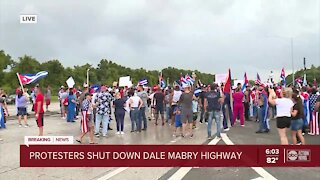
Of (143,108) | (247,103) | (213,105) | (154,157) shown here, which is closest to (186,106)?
(213,105)

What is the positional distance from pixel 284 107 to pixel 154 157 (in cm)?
362

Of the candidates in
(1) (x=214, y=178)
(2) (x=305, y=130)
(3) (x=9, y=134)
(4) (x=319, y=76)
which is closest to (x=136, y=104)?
(3) (x=9, y=134)

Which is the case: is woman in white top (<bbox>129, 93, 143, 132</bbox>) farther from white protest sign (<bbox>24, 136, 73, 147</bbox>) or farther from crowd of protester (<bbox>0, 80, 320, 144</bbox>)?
white protest sign (<bbox>24, 136, 73, 147</bbox>)

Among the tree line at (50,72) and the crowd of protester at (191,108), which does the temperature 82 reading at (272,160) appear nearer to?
the crowd of protester at (191,108)

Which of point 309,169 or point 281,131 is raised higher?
point 281,131

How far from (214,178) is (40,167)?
319 cm

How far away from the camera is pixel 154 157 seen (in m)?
6.64

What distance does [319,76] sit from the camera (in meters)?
69.5

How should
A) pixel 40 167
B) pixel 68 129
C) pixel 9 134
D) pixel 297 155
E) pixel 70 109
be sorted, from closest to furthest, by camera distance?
pixel 297 155 → pixel 40 167 → pixel 9 134 → pixel 68 129 → pixel 70 109

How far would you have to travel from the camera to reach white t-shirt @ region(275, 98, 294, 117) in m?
8.58

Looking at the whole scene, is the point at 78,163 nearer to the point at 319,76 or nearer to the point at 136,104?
the point at 136,104

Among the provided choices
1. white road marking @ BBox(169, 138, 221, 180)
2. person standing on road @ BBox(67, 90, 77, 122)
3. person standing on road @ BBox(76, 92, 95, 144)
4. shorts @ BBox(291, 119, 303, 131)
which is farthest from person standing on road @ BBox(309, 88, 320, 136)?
person standing on road @ BBox(67, 90, 77, 122)

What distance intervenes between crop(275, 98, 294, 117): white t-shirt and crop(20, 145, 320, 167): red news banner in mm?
1790

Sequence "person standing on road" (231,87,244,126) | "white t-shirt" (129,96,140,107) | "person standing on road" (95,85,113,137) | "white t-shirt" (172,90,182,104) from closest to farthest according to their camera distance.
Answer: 1. "person standing on road" (95,85,113,137)
2. "white t-shirt" (129,96,140,107)
3. "white t-shirt" (172,90,182,104)
4. "person standing on road" (231,87,244,126)
